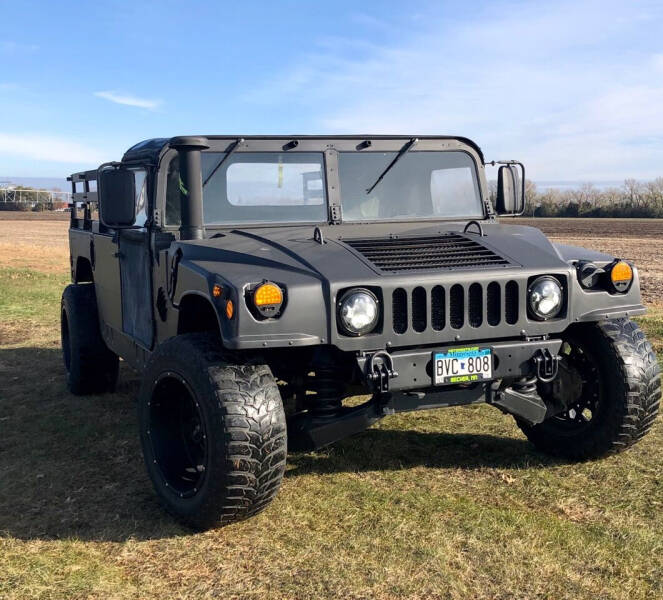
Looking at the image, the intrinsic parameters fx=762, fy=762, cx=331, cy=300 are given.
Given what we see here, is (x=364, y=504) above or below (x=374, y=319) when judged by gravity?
below

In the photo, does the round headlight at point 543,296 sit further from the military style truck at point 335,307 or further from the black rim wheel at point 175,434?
the black rim wheel at point 175,434

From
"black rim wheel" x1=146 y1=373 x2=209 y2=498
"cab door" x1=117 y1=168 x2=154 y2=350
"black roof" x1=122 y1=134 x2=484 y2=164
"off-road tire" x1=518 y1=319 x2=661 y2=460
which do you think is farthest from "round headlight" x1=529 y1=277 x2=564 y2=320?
"cab door" x1=117 y1=168 x2=154 y2=350

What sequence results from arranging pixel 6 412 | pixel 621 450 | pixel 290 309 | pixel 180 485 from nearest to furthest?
pixel 290 309 < pixel 180 485 < pixel 621 450 < pixel 6 412

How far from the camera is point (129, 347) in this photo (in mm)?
5395

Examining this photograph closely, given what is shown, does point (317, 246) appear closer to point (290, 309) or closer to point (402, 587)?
point (290, 309)

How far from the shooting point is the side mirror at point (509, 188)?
534 cm

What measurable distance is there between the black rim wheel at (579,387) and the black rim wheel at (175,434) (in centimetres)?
203

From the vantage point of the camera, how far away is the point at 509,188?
17.6ft

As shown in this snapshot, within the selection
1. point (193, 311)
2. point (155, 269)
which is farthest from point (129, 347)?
point (193, 311)

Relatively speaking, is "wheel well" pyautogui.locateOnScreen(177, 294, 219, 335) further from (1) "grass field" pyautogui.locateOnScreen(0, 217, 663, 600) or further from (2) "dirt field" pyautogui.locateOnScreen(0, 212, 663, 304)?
(2) "dirt field" pyautogui.locateOnScreen(0, 212, 663, 304)

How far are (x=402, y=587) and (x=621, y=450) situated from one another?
192 centimetres

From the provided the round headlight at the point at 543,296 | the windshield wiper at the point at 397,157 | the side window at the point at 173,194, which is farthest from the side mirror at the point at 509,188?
the side window at the point at 173,194

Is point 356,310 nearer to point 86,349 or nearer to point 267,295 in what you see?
point 267,295

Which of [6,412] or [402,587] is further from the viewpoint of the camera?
[6,412]
